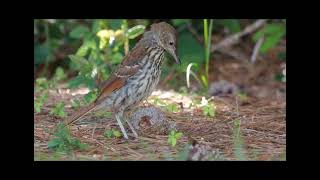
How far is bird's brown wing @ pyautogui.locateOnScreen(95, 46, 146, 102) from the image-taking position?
6.22 m

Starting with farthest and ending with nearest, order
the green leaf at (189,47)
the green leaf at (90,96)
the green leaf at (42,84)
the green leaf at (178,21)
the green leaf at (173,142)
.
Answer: the green leaf at (189,47), the green leaf at (178,21), the green leaf at (42,84), the green leaf at (90,96), the green leaf at (173,142)

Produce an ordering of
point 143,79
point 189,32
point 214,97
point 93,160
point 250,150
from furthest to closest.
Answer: point 189,32
point 214,97
point 143,79
point 250,150
point 93,160

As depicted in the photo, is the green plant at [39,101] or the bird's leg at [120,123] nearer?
the bird's leg at [120,123]

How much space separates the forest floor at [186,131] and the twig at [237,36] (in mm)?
1280

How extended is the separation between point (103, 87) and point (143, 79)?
0.40 metres

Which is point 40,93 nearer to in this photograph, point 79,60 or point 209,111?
point 79,60

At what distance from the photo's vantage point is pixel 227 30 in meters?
9.95

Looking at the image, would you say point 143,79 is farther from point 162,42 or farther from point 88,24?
point 88,24

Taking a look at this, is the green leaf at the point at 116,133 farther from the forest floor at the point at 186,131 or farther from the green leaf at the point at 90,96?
the green leaf at the point at 90,96

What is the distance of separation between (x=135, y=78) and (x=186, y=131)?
0.66m

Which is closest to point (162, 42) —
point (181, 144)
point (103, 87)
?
point (103, 87)

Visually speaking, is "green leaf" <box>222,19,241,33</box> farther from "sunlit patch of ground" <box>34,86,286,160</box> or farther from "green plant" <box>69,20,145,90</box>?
"sunlit patch of ground" <box>34,86,286,160</box>

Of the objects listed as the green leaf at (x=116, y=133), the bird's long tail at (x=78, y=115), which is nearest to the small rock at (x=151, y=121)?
the green leaf at (x=116, y=133)

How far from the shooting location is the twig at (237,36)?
925 centimetres
